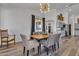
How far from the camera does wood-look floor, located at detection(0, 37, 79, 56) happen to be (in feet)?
11.4

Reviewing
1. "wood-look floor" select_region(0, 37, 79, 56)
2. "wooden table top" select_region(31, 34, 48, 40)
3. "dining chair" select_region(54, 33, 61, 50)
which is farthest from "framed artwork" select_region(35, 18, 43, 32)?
"wood-look floor" select_region(0, 37, 79, 56)

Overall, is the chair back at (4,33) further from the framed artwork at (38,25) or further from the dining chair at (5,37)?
the framed artwork at (38,25)

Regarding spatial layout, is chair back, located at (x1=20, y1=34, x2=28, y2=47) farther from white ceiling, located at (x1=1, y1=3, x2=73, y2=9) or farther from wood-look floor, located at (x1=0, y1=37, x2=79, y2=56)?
white ceiling, located at (x1=1, y1=3, x2=73, y2=9)

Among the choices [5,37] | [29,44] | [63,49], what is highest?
[5,37]

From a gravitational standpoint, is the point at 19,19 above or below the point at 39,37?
above

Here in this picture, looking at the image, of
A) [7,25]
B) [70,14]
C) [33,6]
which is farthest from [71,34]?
[7,25]

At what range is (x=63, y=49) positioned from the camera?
3.69 metres

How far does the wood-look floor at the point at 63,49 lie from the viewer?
347 centimetres

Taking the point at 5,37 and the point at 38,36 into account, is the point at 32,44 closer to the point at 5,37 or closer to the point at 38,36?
the point at 38,36

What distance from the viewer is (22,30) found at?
11.8ft

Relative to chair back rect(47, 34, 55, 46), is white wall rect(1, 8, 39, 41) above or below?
above

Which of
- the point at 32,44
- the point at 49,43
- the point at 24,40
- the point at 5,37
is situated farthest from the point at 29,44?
the point at 5,37

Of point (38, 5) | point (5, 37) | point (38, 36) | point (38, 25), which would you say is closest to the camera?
point (38, 5)

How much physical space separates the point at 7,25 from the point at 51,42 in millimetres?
1149
